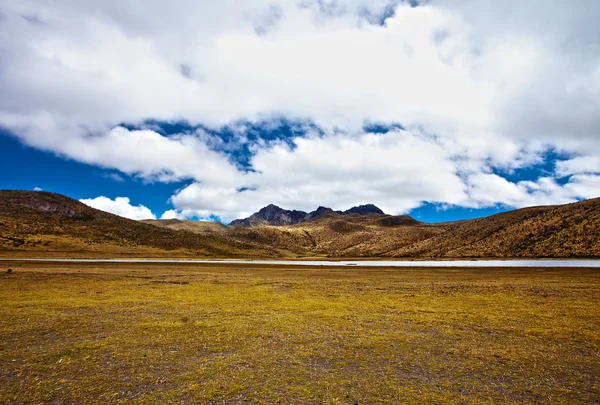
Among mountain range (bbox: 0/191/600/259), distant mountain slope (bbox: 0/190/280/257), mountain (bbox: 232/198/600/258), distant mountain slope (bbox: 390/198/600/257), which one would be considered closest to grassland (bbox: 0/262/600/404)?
mountain range (bbox: 0/191/600/259)

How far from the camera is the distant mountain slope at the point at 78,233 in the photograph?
367 ft

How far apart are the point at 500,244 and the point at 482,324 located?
132 meters

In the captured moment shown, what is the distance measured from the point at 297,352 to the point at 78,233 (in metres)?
149

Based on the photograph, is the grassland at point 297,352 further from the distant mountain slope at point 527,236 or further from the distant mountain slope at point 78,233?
the distant mountain slope at point 78,233

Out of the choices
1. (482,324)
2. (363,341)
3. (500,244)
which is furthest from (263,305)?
(500,244)

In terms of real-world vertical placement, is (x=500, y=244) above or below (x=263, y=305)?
above

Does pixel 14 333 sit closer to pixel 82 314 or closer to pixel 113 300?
pixel 82 314

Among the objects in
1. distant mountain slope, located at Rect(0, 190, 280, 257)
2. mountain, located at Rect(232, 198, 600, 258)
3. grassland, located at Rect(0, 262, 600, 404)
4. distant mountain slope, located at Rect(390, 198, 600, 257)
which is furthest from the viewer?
distant mountain slope, located at Rect(0, 190, 280, 257)

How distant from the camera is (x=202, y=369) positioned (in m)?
10.4

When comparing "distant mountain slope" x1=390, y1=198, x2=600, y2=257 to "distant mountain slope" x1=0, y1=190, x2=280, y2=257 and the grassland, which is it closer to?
"distant mountain slope" x1=0, y1=190, x2=280, y2=257

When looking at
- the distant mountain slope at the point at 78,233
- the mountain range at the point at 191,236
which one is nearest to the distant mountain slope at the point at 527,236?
the mountain range at the point at 191,236

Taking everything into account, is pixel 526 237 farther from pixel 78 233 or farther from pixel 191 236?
pixel 78 233

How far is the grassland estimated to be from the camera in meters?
8.77

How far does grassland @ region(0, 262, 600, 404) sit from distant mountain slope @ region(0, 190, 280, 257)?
10720 cm
